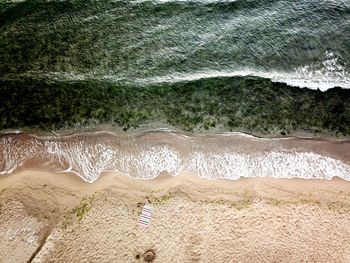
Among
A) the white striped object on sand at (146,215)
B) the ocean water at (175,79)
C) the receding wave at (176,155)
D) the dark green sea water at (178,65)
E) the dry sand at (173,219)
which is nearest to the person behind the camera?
the dry sand at (173,219)

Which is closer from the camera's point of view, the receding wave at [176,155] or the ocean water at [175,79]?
the receding wave at [176,155]

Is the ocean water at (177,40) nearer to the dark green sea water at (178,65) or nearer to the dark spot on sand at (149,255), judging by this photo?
the dark green sea water at (178,65)

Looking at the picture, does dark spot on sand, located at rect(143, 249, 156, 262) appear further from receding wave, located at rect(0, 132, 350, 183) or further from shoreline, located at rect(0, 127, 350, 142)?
shoreline, located at rect(0, 127, 350, 142)

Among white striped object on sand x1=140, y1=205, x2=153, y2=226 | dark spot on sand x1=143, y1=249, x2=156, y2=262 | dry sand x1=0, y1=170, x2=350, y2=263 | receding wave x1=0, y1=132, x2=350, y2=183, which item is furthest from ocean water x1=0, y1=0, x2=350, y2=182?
dark spot on sand x1=143, y1=249, x2=156, y2=262

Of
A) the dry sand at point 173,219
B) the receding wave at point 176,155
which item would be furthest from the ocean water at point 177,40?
the dry sand at point 173,219

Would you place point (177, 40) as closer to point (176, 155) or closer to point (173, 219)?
point (176, 155)

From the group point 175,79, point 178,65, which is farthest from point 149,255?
point 178,65
